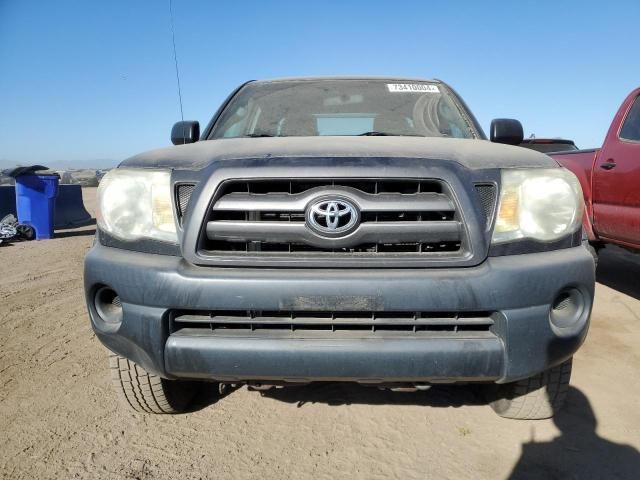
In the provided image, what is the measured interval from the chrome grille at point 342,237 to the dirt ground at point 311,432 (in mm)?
977

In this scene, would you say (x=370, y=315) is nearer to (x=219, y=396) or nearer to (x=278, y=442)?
(x=278, y=442)

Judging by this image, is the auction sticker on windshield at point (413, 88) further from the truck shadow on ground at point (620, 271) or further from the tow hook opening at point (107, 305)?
the truck shadow on ground at point (620, 271)

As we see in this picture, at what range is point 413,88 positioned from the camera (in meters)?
3.30

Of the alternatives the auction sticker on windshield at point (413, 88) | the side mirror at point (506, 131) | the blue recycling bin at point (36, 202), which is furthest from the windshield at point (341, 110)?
the blue recycling bin at point (36, 202)

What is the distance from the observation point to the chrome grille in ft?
5.57

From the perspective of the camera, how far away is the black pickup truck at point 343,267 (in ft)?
5.38

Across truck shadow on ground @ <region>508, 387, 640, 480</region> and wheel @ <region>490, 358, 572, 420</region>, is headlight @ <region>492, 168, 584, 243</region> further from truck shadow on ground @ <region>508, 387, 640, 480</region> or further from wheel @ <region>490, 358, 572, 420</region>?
truck shadow on ground @ <region>508, 387, 640, 480</region>

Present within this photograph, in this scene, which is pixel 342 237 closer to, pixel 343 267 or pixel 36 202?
pixel 343 267

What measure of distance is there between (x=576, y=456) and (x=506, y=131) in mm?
Answer: 1886

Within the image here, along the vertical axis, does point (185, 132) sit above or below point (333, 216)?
above

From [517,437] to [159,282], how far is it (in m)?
1.80

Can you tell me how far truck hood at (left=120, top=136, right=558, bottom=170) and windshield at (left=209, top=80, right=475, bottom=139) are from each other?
863 millimetres

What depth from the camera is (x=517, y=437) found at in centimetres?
218

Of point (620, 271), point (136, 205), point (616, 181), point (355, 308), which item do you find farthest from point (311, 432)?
point (620, 271)
